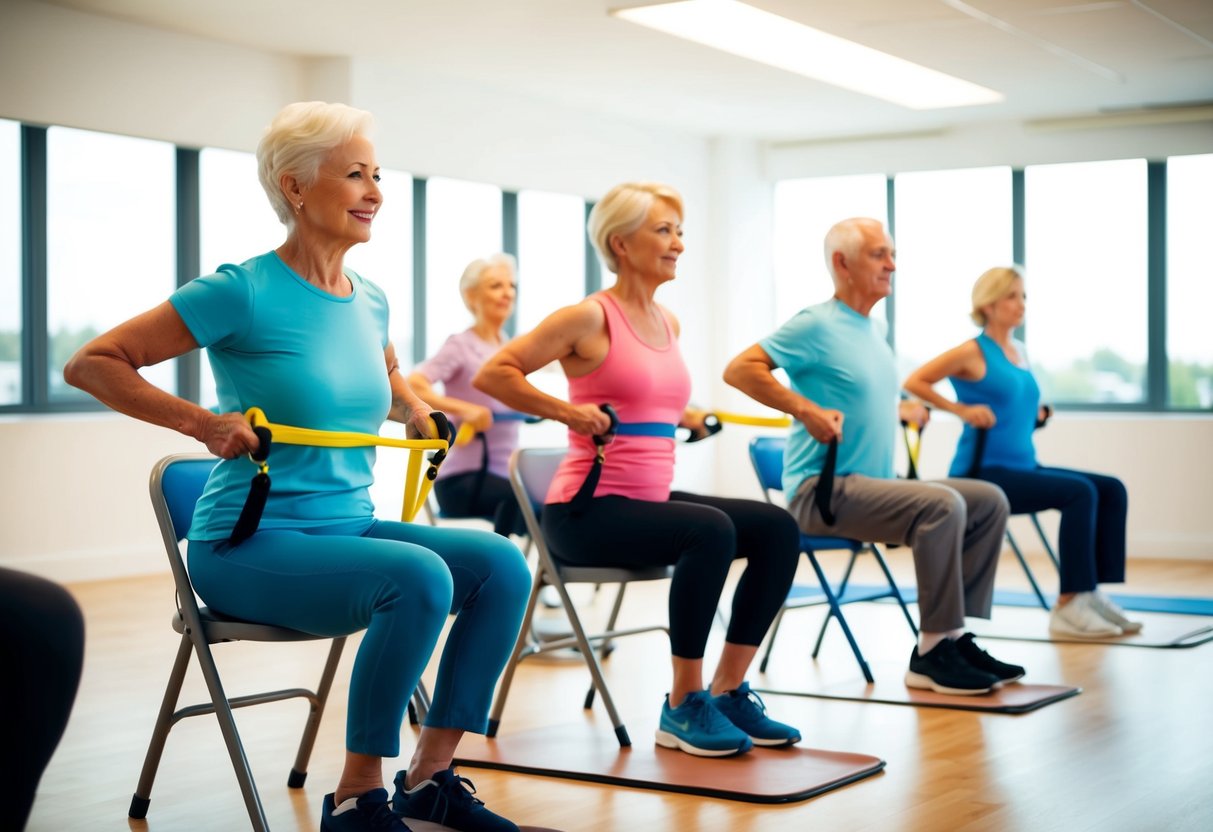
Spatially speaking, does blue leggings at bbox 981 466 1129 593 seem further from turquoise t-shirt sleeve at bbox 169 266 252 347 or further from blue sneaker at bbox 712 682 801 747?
turquoise t-shirt sleeve at bbox 169 266 252 347

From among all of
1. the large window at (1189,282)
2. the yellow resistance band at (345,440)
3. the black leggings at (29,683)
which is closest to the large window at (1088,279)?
the large window at (1189,282)

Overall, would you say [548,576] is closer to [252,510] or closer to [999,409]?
[252,510]

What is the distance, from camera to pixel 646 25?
6629 mm

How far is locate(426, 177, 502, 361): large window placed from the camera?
8438 mm

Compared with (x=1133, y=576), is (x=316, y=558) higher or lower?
higher

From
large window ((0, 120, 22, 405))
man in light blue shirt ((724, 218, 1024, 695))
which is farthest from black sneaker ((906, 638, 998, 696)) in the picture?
large window ((0, 120, 22, 405))

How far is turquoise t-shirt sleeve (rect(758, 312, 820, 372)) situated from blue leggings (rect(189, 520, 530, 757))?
1739mm

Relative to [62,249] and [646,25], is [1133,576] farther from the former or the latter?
[62,249]

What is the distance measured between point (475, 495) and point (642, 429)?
1.77 meters

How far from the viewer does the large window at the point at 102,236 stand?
703 cm

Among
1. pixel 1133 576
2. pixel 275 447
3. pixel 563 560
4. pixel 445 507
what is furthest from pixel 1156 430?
pixel 275 447

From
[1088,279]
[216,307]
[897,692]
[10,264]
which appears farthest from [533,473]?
[1088,279]

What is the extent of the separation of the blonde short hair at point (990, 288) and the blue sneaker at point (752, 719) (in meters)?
2.34

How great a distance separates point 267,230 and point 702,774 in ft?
17.4
